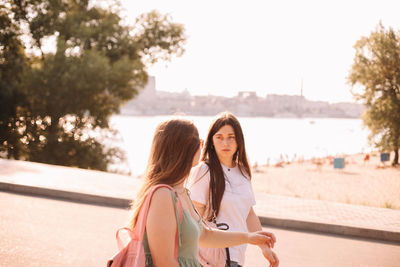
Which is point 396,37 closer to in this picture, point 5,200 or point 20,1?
point 20,1

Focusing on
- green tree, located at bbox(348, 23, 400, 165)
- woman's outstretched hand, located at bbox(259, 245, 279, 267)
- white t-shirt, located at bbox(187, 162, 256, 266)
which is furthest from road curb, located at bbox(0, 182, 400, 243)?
green tree, located at bbox(348, 23, 400, 165)

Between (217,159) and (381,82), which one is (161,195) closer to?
(217,159)

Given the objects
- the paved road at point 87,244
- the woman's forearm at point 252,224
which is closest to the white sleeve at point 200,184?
the woman's forearm at point 252,224

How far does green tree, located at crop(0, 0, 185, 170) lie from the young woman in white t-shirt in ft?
60.1

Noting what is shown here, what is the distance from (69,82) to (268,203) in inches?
585

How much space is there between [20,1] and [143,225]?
2317 cm

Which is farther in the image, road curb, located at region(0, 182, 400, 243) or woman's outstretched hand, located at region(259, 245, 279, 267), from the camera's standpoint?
road curb, located at region(0, 182, 400, 243)

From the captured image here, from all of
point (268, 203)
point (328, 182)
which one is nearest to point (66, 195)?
point (268, 203)

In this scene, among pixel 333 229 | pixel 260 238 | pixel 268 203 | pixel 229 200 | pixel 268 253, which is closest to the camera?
pixel 260 238

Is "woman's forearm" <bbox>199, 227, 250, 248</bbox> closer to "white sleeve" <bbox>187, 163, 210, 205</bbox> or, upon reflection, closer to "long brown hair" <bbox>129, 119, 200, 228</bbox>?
"long brown hair" <bbox>129, 119, 200, 228</bbox>

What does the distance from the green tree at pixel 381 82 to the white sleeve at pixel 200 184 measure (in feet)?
99.3

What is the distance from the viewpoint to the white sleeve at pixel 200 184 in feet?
9.30

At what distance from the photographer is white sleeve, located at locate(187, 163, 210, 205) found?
2836mm

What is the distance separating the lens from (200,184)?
9.41 ft
